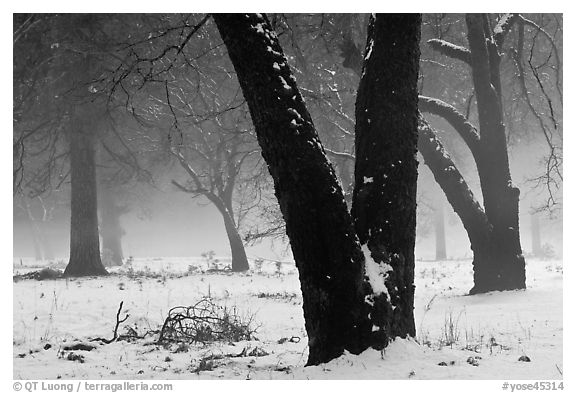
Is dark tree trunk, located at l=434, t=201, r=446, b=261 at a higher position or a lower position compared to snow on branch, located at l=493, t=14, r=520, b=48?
lower

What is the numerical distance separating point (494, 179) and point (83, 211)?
10.7 metres

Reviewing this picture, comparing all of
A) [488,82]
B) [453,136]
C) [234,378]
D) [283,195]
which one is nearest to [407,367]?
[234,378]

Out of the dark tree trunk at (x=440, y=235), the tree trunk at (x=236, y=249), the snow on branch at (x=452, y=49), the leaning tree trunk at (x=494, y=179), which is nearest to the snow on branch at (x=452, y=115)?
the leaning tree trunk at (x=494, y=179)

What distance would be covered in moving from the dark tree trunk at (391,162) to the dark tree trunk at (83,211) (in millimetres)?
11371

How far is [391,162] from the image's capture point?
4.62 metres

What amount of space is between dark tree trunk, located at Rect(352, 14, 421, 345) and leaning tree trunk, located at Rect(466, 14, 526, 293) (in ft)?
20.6

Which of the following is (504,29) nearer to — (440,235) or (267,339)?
(267,339)

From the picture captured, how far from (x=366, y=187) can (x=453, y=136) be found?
19.5 m

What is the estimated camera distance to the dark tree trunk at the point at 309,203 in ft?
13.8

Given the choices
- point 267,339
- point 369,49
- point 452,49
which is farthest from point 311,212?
point 452,49

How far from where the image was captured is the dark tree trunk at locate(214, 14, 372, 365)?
13.8 feet

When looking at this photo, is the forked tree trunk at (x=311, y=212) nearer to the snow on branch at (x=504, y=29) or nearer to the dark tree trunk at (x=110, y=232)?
the snow on branch at (x=504, y=29)

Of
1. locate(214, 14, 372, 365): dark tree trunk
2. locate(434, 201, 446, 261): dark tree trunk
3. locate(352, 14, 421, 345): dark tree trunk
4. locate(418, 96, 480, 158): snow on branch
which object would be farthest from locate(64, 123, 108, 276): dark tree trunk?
locate(434, 201, 446, 261): dark tree trunk

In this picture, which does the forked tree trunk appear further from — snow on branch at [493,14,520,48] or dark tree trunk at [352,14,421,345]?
snow on branch at [493,14,520,48]
